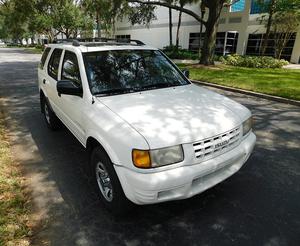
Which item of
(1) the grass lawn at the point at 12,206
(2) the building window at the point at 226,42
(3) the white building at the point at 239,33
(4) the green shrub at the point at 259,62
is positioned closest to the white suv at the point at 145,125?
(1) the grass lawn at the point at 12,206

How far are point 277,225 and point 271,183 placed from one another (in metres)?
0.93

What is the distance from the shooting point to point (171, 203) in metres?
3.31

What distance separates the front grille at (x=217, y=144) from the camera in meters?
2.69

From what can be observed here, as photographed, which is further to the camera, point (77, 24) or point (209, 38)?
point (77, 24)

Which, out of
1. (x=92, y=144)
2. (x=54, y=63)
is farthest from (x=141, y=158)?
(x=54, y=63)

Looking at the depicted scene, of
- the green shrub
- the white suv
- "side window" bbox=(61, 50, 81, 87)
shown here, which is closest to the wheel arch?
the white suv

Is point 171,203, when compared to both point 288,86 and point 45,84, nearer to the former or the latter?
point 45,84

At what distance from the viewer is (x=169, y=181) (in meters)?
2.52

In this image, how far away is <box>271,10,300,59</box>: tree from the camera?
19.8 metres

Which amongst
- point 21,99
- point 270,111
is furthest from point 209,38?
point 21,99

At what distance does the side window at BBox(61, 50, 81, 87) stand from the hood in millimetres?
700

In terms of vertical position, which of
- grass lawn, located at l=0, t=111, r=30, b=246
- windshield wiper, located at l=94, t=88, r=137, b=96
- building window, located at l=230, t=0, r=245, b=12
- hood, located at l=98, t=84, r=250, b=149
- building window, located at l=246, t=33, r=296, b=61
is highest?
building window, located at l=230, t=0, r=245, b=12

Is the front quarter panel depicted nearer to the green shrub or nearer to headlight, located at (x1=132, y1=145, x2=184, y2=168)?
headlight, located at (x1=132, y1=145, x2=184, y2=168)

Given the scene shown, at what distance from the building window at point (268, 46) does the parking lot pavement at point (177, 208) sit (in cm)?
2280
